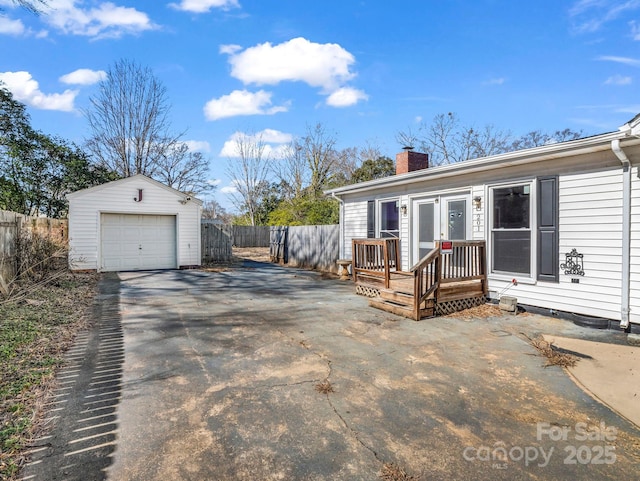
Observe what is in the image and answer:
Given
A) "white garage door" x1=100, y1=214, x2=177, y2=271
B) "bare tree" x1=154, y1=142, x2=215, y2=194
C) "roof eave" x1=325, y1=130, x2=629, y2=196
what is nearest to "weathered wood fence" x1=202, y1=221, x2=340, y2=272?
"white garage door" x1=100, y1=214, x2=177, y2=271

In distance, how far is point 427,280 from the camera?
19.5ft

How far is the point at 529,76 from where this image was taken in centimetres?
1545

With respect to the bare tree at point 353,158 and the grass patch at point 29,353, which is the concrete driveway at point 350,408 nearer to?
the grass patch at point 29,353

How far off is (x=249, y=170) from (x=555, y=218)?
24.0 meters

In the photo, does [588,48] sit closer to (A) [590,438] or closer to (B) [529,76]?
(B) [529,76]

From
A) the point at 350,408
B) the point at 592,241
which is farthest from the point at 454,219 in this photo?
the point at 350,408

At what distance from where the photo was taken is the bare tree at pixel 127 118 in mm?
20203

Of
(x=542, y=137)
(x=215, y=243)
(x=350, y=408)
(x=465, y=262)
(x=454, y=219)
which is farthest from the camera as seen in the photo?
(x=542, y=137)

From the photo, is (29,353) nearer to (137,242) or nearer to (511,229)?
(511,229)

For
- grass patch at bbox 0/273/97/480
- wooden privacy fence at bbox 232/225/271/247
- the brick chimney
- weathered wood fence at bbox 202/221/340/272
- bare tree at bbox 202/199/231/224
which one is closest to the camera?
grass patch at bbox 0/273/97/480

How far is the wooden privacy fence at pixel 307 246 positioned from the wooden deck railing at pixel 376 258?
3.71 meters

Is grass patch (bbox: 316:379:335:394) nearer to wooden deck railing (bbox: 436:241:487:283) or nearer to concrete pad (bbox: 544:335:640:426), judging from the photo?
concrete pad (bbox: 544:335:640:426)

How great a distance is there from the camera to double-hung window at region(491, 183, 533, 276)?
6.20 meters

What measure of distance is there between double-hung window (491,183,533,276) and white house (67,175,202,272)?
10.7 metres
